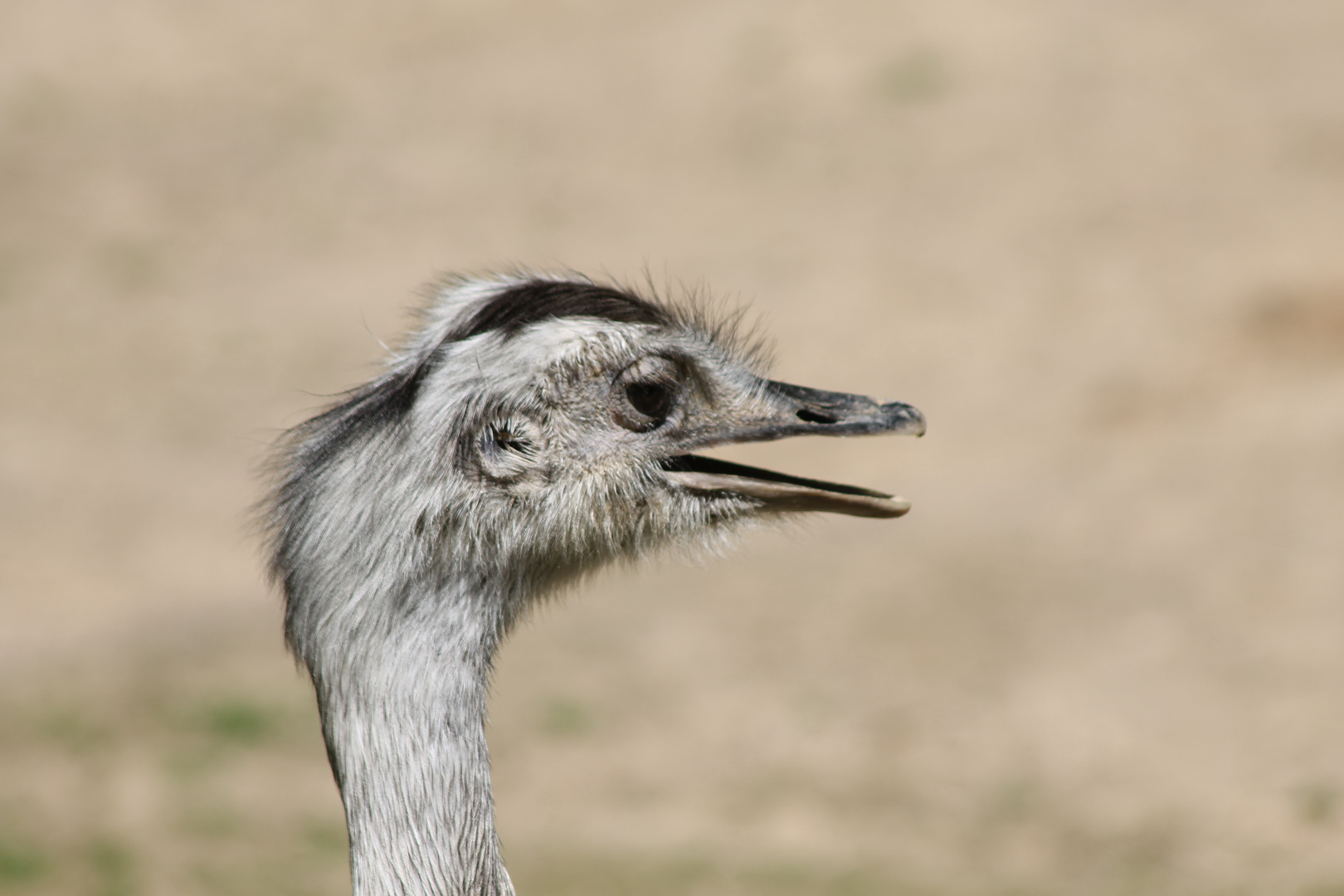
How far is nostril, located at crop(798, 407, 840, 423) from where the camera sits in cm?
291

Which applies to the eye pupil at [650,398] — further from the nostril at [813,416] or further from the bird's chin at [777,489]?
the nostril at [813,416]

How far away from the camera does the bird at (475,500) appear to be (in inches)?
97.3

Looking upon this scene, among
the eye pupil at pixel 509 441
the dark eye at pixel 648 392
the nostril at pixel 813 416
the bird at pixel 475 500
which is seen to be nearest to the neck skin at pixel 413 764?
the bird at pixel 475 500

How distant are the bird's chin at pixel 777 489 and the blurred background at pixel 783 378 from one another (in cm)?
36

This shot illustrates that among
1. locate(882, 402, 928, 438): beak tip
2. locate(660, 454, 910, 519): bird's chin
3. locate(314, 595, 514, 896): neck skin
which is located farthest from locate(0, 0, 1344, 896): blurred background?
locate(314, 595, 514, 896): neck skin

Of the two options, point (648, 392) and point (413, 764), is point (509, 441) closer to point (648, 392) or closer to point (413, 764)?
point (648, 392)

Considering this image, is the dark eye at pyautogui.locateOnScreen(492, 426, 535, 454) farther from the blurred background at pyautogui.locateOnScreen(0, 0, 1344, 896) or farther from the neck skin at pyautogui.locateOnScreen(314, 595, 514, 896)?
the blurred background at pyautogui.locateOnScreen(0, 0, 1344, 896)

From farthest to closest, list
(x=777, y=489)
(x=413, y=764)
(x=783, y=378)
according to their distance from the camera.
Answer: (x=783, y=378) → (x=777, y=489) → (x=413, y=764)

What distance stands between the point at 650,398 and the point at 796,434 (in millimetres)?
283

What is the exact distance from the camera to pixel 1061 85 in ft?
40.7

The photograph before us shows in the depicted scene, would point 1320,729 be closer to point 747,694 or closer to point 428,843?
point 747,694

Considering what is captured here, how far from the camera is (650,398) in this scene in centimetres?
281

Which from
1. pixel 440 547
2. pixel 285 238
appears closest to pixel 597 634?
pixel 440 547

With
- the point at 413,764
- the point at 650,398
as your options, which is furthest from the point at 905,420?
the point at 413,764
